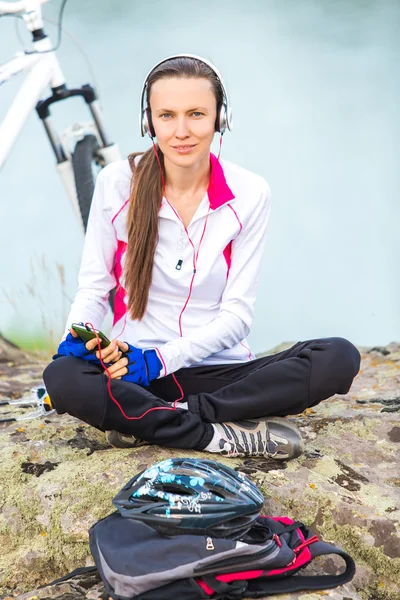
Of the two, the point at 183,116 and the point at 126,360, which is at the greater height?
the point at 183,116

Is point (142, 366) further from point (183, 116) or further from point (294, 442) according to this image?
point (183, 116)

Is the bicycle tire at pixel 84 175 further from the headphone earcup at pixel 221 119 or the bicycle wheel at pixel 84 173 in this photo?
the headphone earcup at pixel 221 119

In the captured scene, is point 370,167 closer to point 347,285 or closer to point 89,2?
point 347,285

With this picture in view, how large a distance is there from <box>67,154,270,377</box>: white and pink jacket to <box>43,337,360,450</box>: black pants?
0.18 m

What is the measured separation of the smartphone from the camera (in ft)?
6.77

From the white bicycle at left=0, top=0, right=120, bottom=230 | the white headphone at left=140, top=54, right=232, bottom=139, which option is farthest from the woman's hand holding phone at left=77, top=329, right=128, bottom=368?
the white bicycle at left=0, top=0, right=120, bottom=230

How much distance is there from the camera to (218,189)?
2.34 metres

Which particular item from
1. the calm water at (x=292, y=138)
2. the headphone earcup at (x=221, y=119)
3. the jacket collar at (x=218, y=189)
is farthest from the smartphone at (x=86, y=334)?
the calm water at (x=292, y=138)

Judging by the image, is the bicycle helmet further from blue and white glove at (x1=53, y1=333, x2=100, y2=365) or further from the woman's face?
the woman's face

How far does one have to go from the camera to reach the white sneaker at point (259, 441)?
2.18m

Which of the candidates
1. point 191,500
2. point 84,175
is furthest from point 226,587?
point 84,175

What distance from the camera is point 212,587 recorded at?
5.20 ft

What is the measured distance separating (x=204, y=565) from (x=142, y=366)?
718 mm

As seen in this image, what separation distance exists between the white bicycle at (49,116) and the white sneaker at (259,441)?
180 cm
